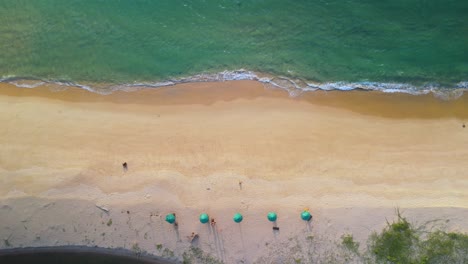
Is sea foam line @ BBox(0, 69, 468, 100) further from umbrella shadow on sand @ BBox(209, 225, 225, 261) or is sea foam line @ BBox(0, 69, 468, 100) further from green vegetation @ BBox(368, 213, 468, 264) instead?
umbrella shadow on sand @ BBox(209, 225, 225, 261)

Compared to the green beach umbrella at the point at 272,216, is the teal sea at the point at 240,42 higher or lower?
higher

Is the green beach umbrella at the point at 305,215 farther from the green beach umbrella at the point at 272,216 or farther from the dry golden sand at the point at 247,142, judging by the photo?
the green beach umbrella at the point at 272,216

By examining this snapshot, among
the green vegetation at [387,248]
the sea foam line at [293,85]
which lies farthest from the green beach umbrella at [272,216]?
the sea foam line at [293,85]

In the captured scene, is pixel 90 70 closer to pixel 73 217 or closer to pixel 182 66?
pixel 182 66

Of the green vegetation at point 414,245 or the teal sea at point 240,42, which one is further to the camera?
the teal sea at point 240,42

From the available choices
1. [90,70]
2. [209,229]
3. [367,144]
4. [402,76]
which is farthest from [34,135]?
[402,76]

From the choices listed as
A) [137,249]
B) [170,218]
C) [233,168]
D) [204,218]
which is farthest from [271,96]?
[137,249]
